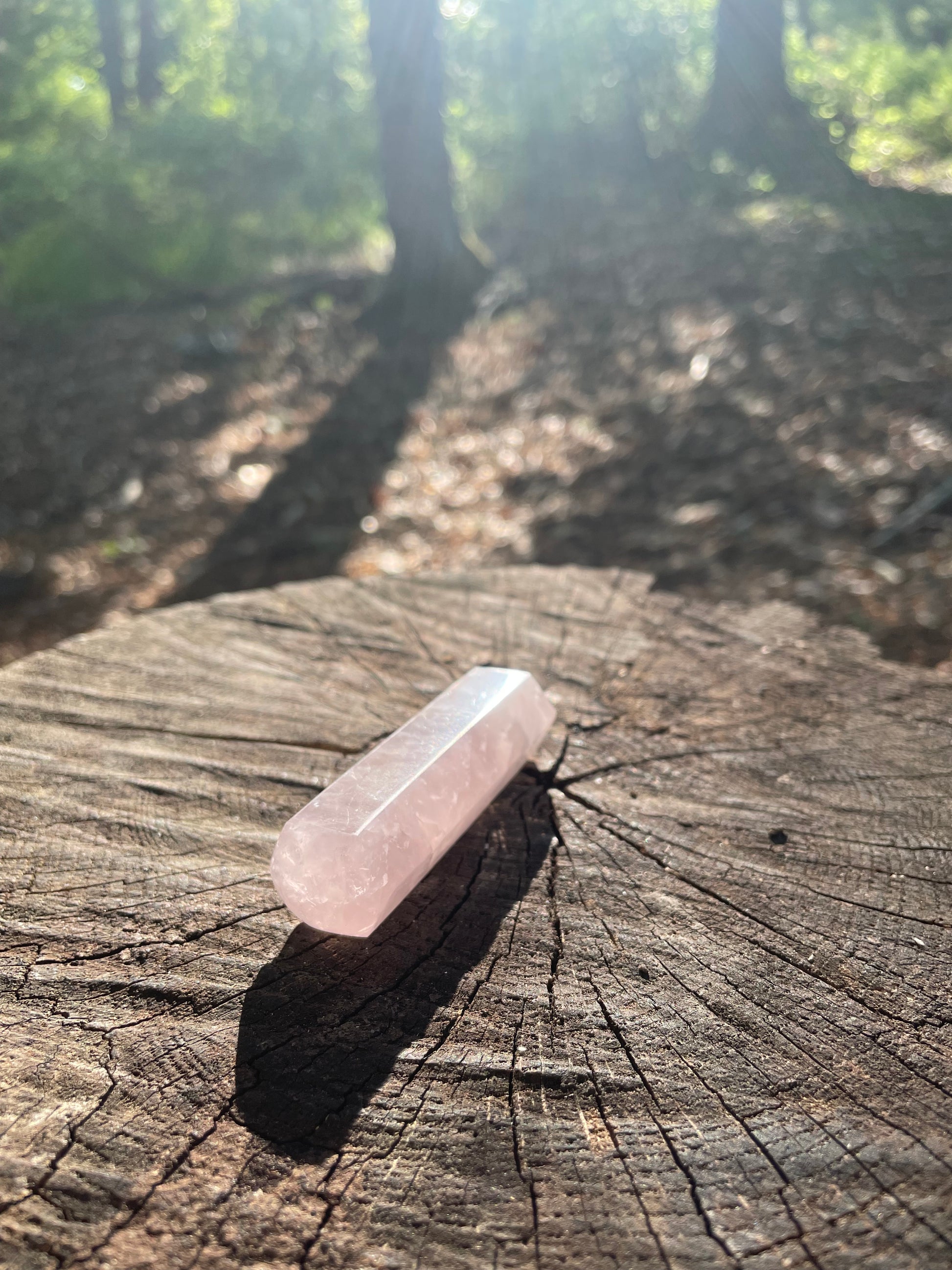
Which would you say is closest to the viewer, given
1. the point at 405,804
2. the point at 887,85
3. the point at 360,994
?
the point at 360,994

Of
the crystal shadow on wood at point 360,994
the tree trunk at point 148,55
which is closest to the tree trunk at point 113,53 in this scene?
the tree trunk at point 148,55

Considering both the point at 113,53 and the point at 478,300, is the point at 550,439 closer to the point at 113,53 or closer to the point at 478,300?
the point at 478,300

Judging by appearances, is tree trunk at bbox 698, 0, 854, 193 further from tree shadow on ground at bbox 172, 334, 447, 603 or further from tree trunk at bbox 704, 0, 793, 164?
tree shadow on ground at bbox 172, 334, 447, 603

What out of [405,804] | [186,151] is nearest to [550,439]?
[405,804]

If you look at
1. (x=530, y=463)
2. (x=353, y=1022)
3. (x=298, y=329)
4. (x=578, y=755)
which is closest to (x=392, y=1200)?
(x=353, y=1022)

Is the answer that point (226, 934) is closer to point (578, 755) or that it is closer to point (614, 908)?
point (614, 908)

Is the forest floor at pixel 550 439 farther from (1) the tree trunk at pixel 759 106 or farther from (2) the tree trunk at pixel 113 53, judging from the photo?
(2) the tree trunk at pixel 113 53
